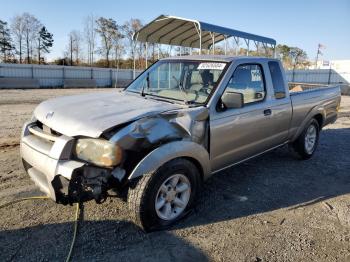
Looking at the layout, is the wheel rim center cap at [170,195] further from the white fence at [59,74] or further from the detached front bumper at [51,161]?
the white fence at [59,74]

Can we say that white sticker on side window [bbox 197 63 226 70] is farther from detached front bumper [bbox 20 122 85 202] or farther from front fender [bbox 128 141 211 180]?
detached front bumper [bbox 20 122 85 202]

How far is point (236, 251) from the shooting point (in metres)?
3.26

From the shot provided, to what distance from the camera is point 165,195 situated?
3.58 m

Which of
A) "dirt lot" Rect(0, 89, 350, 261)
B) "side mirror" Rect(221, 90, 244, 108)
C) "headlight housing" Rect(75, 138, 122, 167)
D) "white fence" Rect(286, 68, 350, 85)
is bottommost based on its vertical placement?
"dirt lot" Rect(0, 89, 350, 261)

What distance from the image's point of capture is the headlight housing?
122 inches

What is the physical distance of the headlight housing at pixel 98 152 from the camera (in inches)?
122

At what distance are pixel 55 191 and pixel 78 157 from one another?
15.2 inches

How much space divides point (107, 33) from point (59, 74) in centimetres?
2322

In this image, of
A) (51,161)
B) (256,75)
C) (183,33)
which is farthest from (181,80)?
(183,33)

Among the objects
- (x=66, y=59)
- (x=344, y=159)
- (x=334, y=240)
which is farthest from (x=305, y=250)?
(x=66, y=59)

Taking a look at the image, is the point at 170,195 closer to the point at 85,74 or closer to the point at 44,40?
the point at 85,74

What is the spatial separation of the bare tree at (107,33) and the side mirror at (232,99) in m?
46.1

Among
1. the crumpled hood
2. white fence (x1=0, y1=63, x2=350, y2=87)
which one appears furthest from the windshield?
white fence (x1=0, y1=63, x2=350, y2=87)

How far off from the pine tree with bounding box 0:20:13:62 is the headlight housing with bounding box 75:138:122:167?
4920cm
